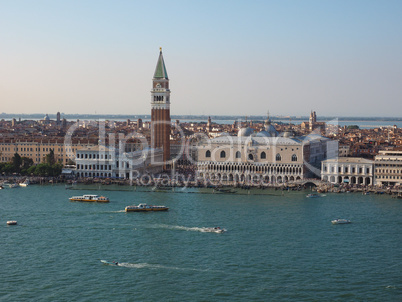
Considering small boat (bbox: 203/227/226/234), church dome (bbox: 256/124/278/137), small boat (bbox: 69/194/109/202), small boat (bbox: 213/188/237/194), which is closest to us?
small boat (bbox: 203/227/226/234)

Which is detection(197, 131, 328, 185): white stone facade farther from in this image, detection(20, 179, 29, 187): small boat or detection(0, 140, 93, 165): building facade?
detection(20, 179, 29, 187): small boat

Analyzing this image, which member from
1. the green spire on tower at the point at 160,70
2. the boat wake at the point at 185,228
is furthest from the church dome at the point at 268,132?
the boat wake at the point at 185,228

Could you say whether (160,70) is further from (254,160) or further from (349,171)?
(349,171)

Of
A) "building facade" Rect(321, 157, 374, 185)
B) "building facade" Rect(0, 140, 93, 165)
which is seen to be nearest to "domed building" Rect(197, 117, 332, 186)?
"building facade" Rect(321, 157, 374, 185)

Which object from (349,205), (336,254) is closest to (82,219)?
(336,254)

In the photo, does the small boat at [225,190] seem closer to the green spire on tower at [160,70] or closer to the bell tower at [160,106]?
the bell tower at [160,106]

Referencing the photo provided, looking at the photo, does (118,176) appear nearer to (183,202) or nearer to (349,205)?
(183,202)
